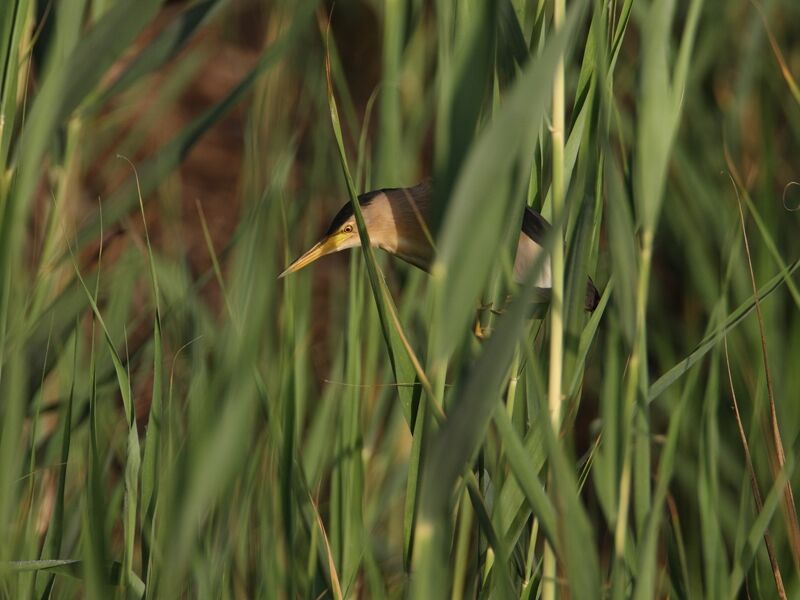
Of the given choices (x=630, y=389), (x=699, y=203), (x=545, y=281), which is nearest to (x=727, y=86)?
(x=699, y=203)

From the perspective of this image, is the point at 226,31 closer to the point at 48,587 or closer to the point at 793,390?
the point at 793,390

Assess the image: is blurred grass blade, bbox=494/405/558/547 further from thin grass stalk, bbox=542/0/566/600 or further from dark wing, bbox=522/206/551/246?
dark wing, bbox=522/206/551/246

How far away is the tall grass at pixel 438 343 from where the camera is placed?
50 cm

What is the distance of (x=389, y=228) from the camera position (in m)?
0.91

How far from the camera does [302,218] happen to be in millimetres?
1161

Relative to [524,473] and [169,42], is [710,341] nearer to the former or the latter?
[524,473]

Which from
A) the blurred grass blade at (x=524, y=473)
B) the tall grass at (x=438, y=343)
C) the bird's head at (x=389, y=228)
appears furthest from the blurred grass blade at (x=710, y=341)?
the bird's head at (x=389, y=228)

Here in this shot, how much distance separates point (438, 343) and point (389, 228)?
0.46m

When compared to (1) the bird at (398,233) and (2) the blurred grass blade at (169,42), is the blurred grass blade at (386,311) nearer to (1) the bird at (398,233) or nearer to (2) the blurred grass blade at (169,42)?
(2) the blurred grass blade at (169,42)

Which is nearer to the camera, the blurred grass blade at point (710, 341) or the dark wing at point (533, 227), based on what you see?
the blurred grass blade at point (710, 341)

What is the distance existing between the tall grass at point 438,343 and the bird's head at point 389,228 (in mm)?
25

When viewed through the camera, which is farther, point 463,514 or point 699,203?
point 699,203

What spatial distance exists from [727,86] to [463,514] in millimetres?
882

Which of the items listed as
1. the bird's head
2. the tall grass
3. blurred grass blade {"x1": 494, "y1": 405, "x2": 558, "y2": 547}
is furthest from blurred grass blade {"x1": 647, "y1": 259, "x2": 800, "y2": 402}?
the bird's head
